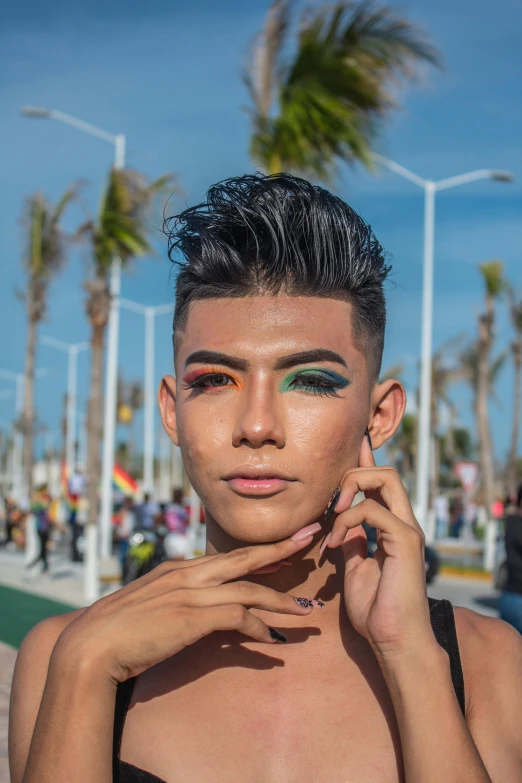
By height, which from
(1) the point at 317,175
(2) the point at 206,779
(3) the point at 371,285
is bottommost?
(2) the point at 206,779

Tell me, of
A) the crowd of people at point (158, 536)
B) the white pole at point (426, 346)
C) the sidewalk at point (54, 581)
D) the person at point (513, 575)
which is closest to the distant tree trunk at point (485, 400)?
the white pole at point (426, 346)

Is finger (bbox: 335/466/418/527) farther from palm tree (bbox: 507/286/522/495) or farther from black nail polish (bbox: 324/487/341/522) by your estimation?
palm tree (bbox: 507/286/522/495)

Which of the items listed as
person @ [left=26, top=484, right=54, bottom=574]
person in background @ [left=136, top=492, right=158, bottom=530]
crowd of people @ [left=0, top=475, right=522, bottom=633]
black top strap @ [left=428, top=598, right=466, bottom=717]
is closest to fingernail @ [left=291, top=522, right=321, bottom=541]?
black top strap @ [left=428, top=598, right=466, bottom=717]

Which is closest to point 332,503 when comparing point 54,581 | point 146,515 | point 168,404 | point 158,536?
point 168,404

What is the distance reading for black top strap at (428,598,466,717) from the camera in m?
2.19

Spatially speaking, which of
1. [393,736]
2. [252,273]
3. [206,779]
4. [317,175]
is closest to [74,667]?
[206,779]

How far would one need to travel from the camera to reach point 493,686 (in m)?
2.24

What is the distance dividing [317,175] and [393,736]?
8387mm

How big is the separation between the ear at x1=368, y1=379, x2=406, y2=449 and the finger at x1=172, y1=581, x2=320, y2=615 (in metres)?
0.51

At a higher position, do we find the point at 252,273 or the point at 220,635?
the point at 252,273

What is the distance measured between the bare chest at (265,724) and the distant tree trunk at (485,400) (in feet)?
113

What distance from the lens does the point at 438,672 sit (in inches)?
80.9

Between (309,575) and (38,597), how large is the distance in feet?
49.0

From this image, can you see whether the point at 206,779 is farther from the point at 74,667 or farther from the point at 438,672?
the point at 438,672
